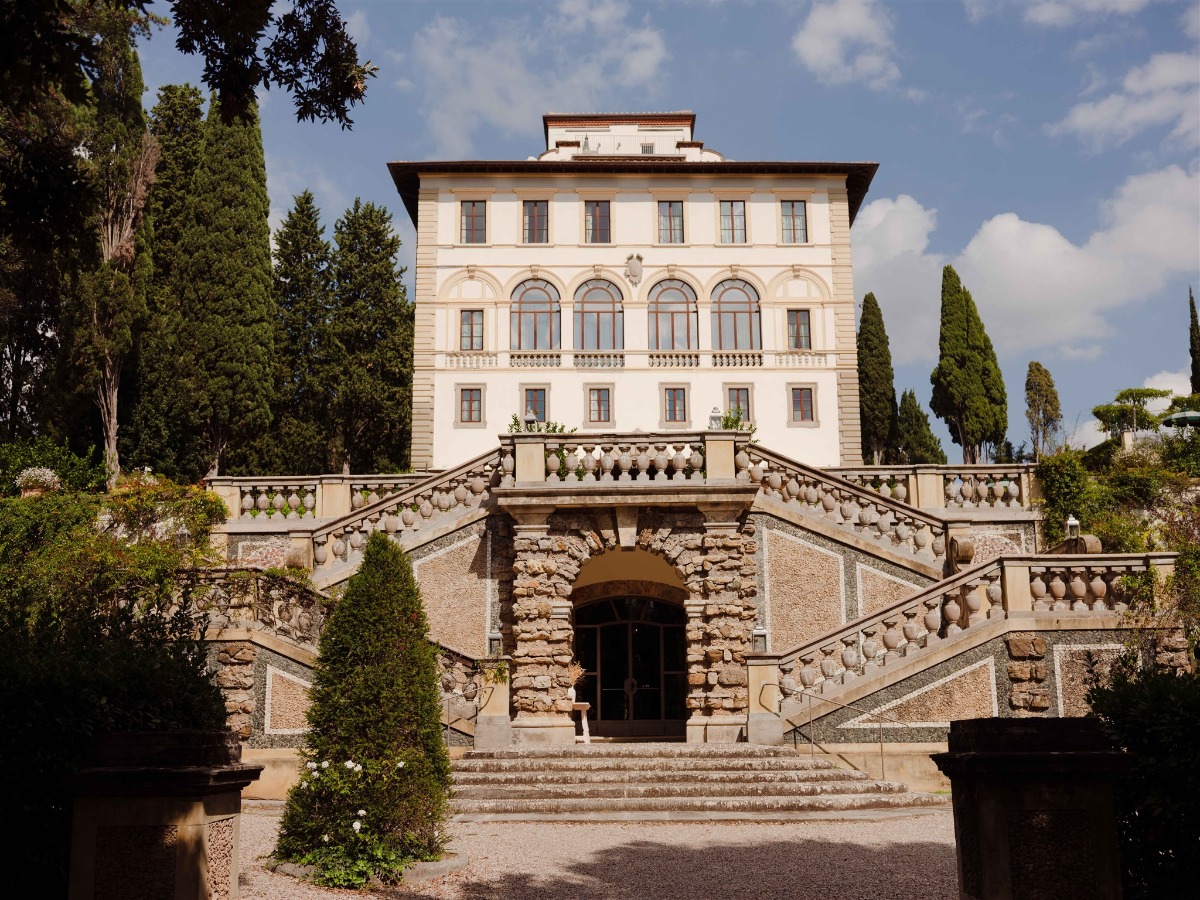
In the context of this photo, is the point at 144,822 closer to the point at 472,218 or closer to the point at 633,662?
the point at 633,662

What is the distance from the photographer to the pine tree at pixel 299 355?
1596 inches

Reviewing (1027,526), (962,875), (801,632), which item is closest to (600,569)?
(801,632)

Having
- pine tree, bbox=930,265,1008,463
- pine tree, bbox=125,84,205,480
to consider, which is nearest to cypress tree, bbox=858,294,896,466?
pine tree, bbox=930,265,1008,463

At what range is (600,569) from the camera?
21859 mm

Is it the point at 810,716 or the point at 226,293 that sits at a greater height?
the point at 226,293

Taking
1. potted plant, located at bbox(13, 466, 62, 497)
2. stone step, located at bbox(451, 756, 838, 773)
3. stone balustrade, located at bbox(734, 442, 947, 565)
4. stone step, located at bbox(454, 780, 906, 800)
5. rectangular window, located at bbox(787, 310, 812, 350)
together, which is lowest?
stone step, located at bbox(454, 780, 906, 800)

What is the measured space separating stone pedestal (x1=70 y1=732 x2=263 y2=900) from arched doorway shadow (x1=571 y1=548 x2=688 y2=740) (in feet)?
52.8

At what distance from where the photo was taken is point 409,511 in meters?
19.2

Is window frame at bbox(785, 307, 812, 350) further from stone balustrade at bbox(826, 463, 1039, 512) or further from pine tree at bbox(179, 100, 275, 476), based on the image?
stone balustrade at bbox(826, 463, 1039, 512)

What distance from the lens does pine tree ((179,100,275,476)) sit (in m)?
36.2

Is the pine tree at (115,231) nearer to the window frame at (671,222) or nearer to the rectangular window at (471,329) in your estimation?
the rectangular window at (471,329)

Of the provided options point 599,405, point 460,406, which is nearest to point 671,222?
point 599,405

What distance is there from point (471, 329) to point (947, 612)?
86.0 feet

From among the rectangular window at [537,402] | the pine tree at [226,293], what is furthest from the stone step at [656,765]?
the rectangular window at [537,402]
